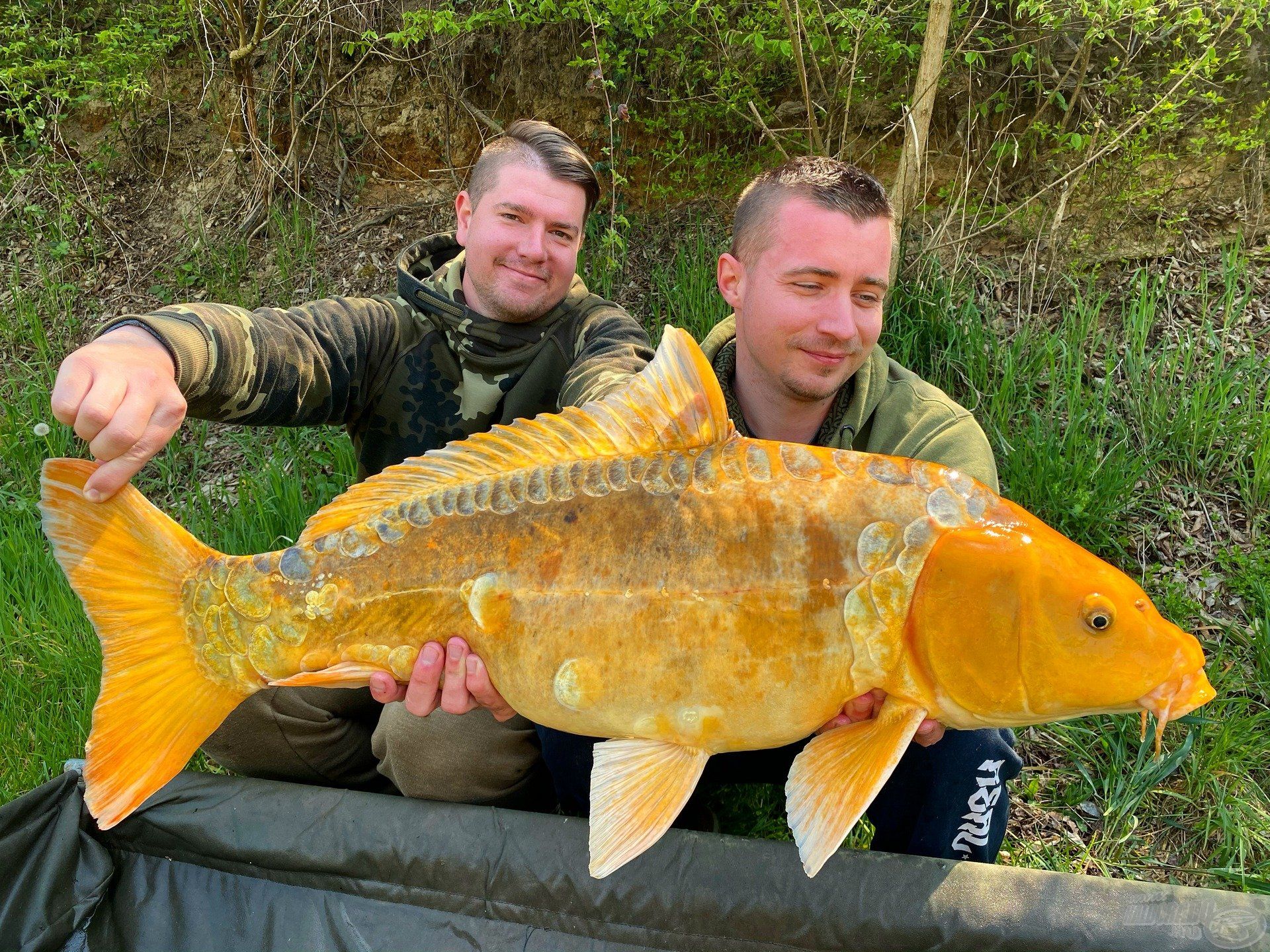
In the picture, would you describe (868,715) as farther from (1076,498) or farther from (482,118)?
(482,118)

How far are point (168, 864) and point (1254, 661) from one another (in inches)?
116

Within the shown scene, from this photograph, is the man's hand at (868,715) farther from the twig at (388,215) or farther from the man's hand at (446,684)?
the twig at (388,215)

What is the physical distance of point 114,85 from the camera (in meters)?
4.65

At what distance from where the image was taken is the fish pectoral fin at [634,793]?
1.52 meters

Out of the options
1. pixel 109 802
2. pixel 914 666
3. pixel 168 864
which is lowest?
pixel 168 864

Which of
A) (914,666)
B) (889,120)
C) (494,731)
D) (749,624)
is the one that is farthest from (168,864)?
(889,120)

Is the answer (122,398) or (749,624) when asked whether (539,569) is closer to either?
(749,624)

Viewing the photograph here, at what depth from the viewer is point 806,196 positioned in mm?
2281

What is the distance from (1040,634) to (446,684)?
3.30 feet

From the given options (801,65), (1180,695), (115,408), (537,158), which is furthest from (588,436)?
(801,65)

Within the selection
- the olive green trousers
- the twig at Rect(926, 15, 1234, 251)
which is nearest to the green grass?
the twig at Rect(926, 15, 1234, 251)

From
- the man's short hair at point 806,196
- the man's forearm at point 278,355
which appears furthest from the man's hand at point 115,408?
the man's short hair at point 806,196

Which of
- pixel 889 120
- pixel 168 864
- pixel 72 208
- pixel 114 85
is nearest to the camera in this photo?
pixel 168 864

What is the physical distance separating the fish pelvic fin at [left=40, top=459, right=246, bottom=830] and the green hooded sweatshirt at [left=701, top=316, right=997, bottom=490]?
1.22 metres
